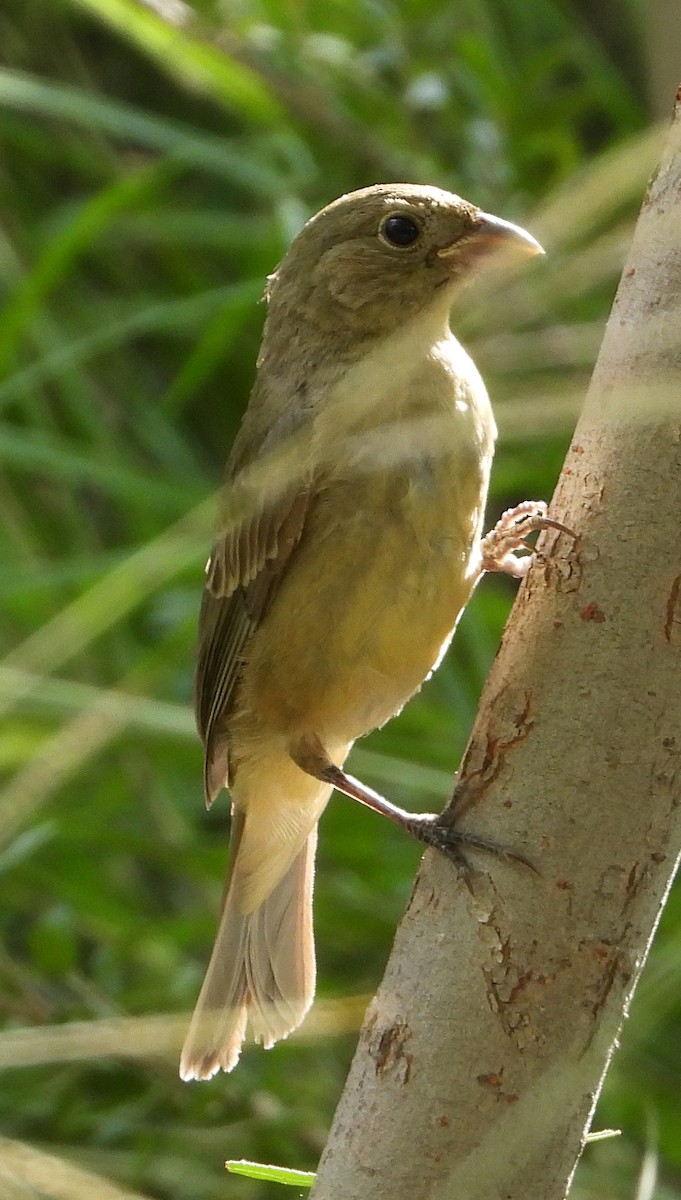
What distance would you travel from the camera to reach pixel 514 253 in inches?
115

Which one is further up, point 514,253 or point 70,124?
point 70,124

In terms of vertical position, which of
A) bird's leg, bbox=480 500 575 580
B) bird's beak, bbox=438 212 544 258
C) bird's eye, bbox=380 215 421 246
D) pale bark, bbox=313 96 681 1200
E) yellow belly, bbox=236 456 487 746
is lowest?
pale bark, bbox=313 96 681 1200

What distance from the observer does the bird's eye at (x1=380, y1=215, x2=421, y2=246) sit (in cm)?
303

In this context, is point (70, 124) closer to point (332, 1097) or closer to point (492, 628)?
point (492, 628)

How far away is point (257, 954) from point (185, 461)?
1.96m

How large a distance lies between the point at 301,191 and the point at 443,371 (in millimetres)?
1924

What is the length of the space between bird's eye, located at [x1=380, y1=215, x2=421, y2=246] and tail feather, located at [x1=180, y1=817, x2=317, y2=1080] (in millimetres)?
1182

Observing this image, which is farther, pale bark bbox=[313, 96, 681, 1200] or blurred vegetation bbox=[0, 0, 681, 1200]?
blurred vegetation bbox=[0, 0, 681, 1200]

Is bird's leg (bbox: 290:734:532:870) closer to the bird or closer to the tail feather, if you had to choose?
the bird

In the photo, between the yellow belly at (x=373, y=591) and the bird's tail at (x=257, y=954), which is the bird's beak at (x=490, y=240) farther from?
the bird's tail at (x=257, y=954)

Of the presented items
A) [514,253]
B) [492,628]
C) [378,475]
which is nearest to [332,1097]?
[492,628]

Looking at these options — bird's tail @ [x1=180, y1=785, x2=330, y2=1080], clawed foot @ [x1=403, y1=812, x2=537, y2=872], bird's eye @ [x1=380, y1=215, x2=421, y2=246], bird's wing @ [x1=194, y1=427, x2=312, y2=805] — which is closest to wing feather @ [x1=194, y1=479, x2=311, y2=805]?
bird's wing @ [x1=194, y1=427, x2=312, y2=805]

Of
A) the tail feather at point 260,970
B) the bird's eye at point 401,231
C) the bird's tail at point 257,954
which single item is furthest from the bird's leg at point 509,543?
the tail feather at point 260,970

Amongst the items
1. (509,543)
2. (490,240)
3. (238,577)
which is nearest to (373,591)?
(509,543)
